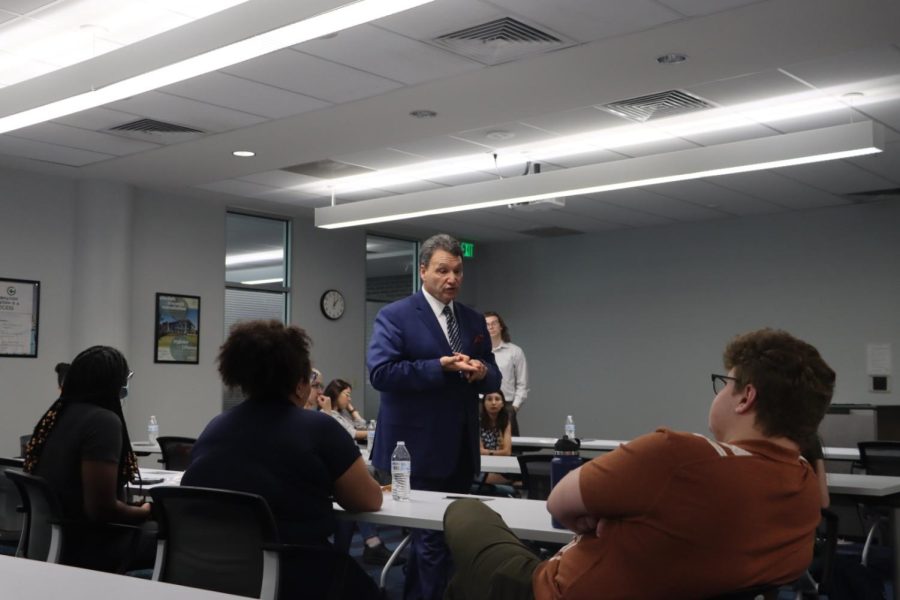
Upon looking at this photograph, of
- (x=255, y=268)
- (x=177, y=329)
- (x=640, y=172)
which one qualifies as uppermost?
(x=640, y=172)

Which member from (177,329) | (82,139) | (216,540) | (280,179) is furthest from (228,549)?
(177,329)

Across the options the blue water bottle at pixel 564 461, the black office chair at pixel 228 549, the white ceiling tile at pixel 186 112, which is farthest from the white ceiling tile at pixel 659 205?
the black office chair at pixel 228 549

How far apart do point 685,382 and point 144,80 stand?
→ 756 centimetres

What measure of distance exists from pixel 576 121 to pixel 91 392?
4.45 m

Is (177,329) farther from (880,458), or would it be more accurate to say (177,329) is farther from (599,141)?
(880,458)

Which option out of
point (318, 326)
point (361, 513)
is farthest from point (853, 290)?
point (361, 513)

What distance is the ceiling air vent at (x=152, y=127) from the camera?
651 centimetres

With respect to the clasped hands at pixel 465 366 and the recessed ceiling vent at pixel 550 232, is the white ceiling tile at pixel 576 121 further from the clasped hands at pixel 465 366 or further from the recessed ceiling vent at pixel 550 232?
the recessed ceiling vent at pixel 550 232

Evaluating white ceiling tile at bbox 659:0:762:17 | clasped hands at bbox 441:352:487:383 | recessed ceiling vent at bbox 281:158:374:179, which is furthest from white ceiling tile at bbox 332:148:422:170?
clasped hands at bbox 441:352:487:383

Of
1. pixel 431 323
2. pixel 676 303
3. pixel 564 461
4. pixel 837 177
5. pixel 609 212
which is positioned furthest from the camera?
pixel 676 303

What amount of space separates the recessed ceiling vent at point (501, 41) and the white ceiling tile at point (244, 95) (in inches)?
49.8

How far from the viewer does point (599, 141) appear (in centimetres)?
745

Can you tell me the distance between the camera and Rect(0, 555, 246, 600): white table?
145 cm

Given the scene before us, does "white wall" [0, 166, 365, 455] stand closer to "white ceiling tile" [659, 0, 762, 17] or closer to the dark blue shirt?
"white ceiling tile" [659, 0, 762, 17]
